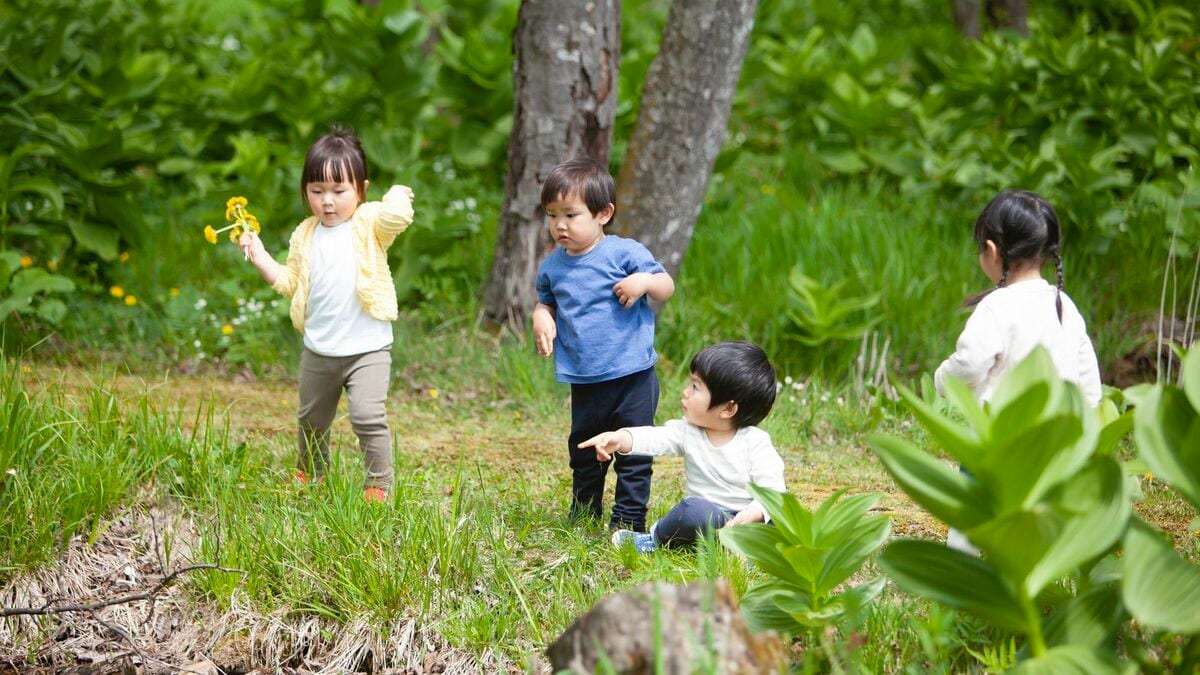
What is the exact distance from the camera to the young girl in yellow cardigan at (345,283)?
3.80 m

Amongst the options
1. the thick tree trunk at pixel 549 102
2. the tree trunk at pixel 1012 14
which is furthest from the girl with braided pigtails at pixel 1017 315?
the tree trunk at pixel 1012 14

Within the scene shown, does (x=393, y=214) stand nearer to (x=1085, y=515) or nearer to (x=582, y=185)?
(x=582, y=185)

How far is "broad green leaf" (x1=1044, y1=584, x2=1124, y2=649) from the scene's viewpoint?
238 cm

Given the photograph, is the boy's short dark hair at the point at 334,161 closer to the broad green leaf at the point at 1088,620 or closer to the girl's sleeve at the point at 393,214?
the girl's sleeve at the point at 393,214

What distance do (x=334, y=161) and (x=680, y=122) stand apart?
83.1 inches

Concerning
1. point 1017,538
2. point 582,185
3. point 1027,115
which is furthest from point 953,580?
point 1027,115

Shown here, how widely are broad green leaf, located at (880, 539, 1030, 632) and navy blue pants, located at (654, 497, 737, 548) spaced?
2.86 feet

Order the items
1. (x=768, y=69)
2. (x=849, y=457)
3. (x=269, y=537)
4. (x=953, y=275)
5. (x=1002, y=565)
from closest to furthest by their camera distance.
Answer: (x=1002, y=565) < (x=269, y=537) < (x=849, y=457) < (x=953, y=275) < (x=768, y=69)

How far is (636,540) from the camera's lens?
3.51m

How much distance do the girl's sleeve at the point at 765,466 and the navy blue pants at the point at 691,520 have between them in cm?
12

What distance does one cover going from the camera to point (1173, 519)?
3.72 metres

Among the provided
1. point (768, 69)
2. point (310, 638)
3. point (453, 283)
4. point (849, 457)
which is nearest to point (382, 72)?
point (453, 283)

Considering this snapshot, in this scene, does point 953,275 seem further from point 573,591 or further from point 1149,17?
point 573,591

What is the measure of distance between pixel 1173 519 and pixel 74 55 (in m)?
5.84
